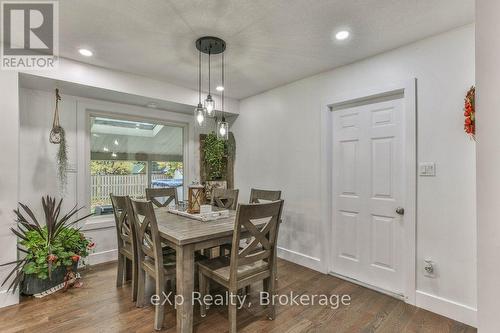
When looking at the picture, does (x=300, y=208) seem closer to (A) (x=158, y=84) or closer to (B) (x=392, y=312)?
(B) (x=392, y=312)

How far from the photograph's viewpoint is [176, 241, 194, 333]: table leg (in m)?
1.81

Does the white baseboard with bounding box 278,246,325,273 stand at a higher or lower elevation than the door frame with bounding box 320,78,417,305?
lower

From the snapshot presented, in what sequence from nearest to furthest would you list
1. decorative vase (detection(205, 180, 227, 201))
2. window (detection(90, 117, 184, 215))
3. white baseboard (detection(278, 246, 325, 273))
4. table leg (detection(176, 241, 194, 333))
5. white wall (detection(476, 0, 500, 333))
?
white wall (detection(476, 0, 500, 333))
table leg (detection(176, 241, 194, 333))
white baseboard (detection(278, 246, 325, 273))
window (detection(90, 117, 184, 215))
decorative vase (detection(205, 180, 227, 201))

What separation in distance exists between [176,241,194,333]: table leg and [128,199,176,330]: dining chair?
0.26 metres

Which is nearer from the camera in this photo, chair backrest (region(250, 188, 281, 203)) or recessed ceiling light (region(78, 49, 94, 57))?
recessed ceiling light (region(78, 49, 94, 57))

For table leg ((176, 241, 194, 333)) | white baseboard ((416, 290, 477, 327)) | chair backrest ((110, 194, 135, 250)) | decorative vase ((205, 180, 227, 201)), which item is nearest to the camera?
table leg ((176, 241, 194, 333))

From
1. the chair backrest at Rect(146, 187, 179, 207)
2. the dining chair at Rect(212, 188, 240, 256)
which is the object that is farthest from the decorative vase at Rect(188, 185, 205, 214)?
the chair backrest at Rect(146, 187, 179, 207)

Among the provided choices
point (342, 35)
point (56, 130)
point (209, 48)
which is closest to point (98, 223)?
point (56, 130)

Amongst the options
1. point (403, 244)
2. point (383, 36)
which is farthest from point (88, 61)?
point (403, 244)

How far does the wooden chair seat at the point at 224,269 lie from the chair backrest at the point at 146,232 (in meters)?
0.38

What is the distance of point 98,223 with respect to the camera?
3.42 m

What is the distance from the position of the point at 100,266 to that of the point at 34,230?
1026 millimetres

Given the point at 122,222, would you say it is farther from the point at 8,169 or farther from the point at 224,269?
the point at 224,269

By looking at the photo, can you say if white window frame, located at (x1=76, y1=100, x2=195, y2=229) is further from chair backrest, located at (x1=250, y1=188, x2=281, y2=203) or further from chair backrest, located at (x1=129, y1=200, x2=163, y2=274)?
chair backrest, located at (x1=250, y1=188, x2=281, y2=203)
